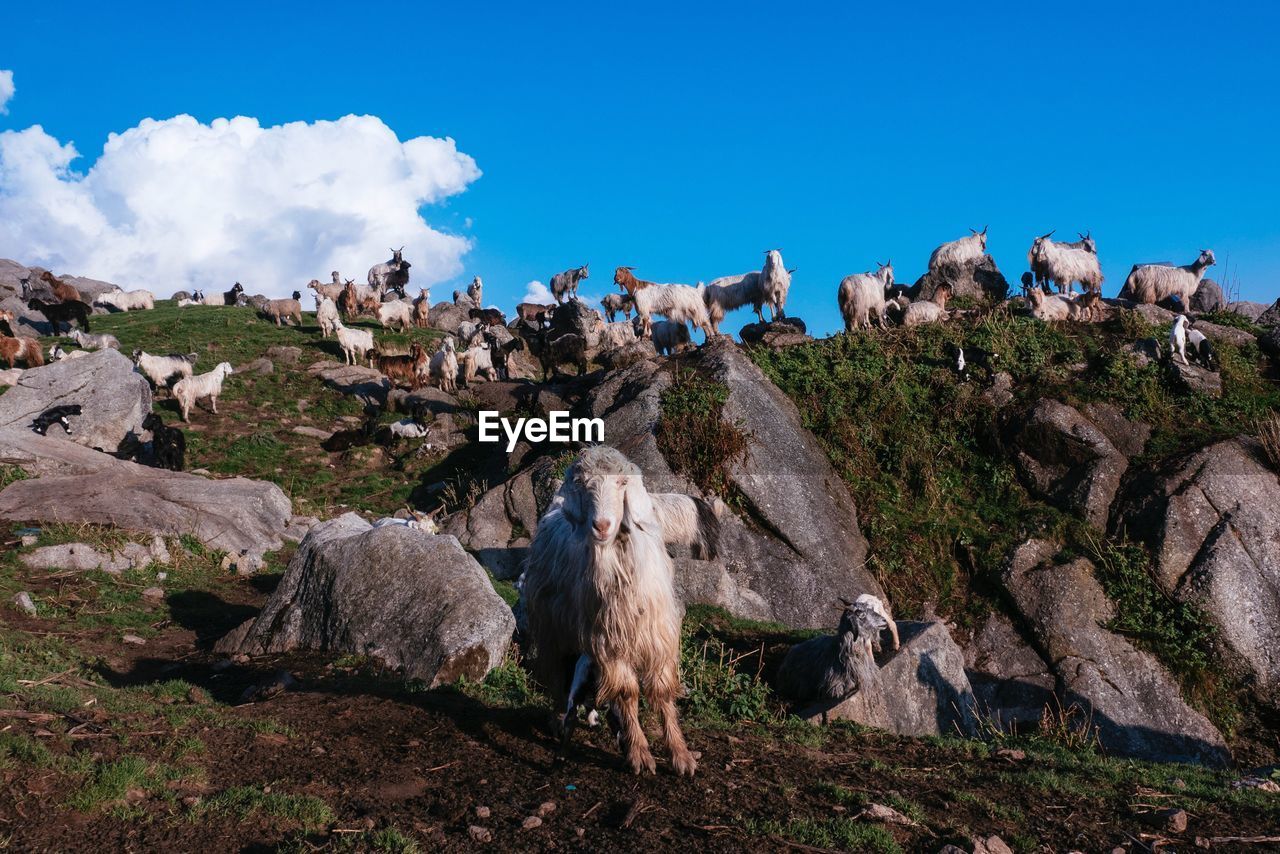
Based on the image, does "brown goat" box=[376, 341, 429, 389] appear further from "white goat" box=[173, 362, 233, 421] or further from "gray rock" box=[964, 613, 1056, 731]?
"gray rock" box=[964, 613, 1056, 731]

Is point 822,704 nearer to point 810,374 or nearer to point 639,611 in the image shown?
point 639,611

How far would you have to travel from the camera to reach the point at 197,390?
1054 inches

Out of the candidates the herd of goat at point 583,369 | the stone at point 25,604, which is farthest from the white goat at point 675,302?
the stone at point 25,604

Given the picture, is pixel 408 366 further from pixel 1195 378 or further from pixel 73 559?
A: pixel 1195 378

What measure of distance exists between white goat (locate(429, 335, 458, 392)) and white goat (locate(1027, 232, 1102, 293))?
20.1 meters

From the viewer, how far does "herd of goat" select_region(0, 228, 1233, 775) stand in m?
5.89

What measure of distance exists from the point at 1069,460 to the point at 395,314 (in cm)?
3257

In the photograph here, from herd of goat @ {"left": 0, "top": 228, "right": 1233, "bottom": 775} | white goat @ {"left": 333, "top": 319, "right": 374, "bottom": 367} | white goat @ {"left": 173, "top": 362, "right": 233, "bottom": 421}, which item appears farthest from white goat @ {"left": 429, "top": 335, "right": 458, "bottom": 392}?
white goat @ {"left": 173, "top": 362, "right": 233, "bottom": 421}

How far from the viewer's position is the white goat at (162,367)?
2805 centimetres

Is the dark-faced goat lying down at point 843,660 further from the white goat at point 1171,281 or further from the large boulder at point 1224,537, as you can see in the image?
the white goat at point 1171,281

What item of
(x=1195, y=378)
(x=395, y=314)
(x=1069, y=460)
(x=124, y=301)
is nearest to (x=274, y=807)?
(x=1069, y=460)

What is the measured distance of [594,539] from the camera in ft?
19.0

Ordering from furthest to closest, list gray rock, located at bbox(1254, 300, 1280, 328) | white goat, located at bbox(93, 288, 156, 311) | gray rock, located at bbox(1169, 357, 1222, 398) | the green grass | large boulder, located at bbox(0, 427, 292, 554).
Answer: white goat, located at bbox(93, 288, 156, 311)
gray rock, located at bbox(1254, 300, 1280, 328)
gray rock, located at bbox(1169, 357, 1222, 398)
large boulder, located at bbox(0, 427, 292, 554)
the green grass

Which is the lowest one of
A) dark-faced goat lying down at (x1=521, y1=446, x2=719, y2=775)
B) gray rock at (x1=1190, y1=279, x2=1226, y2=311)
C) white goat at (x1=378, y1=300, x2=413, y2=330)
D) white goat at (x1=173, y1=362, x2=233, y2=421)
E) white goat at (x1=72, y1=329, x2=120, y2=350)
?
dark-faced goat lying down at (x1=521, y1=446, x2=719, y2=775)
